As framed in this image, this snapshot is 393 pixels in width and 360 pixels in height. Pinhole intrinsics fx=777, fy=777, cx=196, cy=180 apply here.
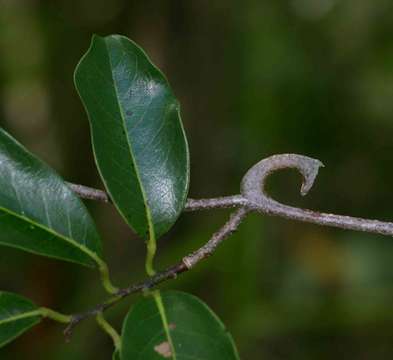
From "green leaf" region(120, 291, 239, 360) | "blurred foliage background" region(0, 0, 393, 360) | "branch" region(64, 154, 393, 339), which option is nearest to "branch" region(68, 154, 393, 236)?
"branch" region(64, 154, 393, 339)

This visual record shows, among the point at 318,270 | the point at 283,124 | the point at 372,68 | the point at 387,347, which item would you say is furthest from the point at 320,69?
the point at 387,347

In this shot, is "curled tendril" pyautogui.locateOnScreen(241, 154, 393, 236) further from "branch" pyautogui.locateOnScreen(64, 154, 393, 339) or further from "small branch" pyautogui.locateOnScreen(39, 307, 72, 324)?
"small branch" pyautogui.locateOnScreen(39, 307, 72, 324)

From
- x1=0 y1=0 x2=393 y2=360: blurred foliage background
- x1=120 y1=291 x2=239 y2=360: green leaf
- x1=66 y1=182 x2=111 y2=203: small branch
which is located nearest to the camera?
x1=120 y1=291 x2=239 y2=360: green leaf

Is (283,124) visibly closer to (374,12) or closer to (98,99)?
(374,12)

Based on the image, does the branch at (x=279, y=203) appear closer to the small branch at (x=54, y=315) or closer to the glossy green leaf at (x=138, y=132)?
the glossy green leaf at (x=138, y=132)

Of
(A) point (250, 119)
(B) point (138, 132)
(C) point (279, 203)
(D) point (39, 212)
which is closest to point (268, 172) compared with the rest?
(C) point (279, 203)
